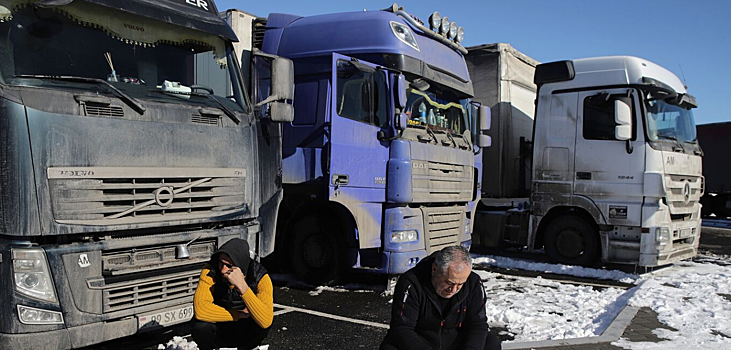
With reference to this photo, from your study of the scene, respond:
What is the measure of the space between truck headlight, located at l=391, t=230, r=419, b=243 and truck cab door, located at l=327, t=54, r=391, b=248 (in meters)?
0.20

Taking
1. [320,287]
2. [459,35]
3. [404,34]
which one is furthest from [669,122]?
[320,287]

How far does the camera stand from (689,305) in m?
7.53

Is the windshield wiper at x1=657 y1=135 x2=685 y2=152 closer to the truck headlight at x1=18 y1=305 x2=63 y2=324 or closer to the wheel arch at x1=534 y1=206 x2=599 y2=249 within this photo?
the wheel arch at x1=534 y1=206 x2=599 y2=249

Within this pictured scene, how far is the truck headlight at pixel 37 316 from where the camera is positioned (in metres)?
4.22

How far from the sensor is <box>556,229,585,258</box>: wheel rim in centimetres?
1084

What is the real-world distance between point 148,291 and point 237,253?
3.14ft

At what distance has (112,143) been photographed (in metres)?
4.66

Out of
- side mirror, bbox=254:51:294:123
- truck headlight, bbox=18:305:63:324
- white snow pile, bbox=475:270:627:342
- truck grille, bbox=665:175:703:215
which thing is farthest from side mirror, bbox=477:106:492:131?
truck headlight, bbox=18:305:63:324

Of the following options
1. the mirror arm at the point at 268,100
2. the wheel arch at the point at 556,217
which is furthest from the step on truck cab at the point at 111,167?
the wheel arch at the point at 556,217

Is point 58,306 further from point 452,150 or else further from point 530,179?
point 530,179

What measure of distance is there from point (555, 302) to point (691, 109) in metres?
5.40

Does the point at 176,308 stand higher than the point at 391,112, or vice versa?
the point at 391,112

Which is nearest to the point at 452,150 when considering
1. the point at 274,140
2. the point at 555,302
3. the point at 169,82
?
the point at 555,302

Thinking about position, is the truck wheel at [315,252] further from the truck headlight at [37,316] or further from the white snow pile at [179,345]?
the truck headlight at [37,316]
